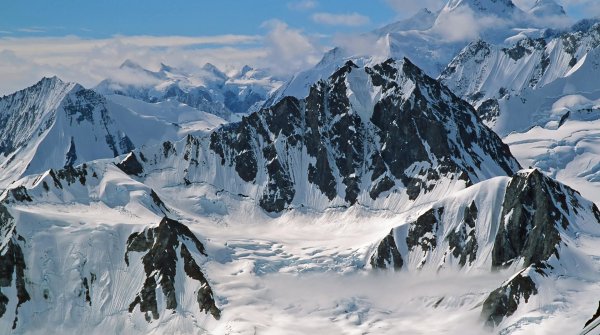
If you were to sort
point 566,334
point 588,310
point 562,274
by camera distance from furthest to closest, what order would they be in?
point 562,274 < point 588,310 < point 566,334

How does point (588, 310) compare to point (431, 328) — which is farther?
point (431, 328)

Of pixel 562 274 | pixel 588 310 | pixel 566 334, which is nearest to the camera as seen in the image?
pixel 566 334

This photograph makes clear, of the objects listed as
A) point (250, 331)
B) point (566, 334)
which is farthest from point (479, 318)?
point (250, 331)

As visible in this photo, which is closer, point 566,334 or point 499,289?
point 566,334

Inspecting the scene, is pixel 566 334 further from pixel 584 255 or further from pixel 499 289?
pixel 584 255

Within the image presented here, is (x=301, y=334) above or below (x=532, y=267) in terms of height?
below

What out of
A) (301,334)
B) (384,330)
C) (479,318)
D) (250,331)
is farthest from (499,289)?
(250,331)

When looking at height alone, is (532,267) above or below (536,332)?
above

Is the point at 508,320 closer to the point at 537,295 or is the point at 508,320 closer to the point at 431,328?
the point at 537,295
